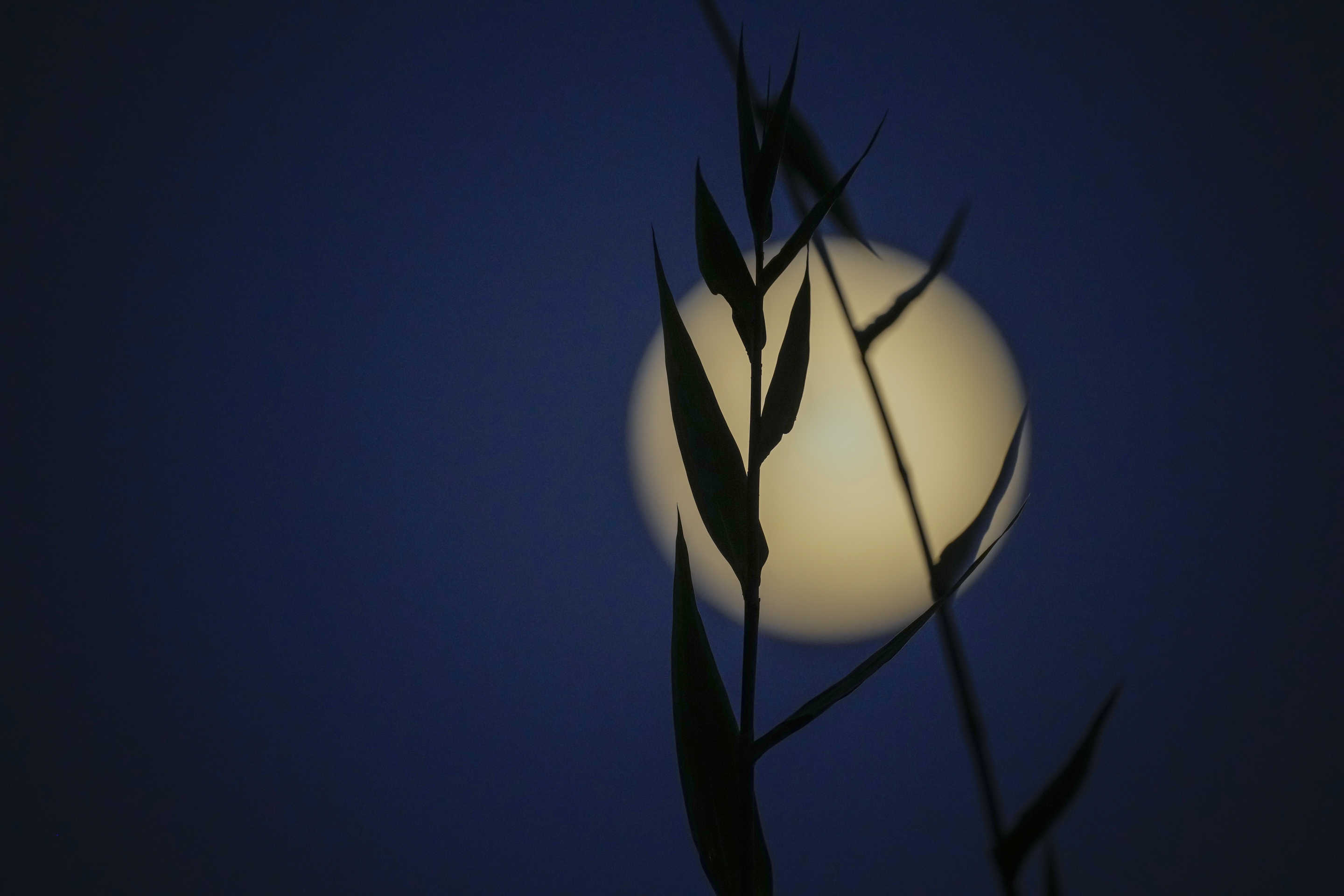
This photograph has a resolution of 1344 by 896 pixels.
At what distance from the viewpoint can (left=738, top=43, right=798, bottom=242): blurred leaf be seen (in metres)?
0.18

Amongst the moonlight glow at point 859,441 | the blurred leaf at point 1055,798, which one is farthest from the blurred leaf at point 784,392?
the moonlight glow at point 859,441

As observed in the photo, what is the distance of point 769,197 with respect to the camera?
7.1 inches

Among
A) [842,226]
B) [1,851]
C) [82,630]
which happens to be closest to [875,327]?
→ [842,226]

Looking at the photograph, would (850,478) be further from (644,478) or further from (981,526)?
(981,526)

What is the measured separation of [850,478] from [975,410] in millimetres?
213

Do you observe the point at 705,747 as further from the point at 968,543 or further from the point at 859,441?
the point at 859,441

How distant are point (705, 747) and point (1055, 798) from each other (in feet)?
0.29

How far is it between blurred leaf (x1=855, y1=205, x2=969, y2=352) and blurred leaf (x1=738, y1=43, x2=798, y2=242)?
0.05 metres

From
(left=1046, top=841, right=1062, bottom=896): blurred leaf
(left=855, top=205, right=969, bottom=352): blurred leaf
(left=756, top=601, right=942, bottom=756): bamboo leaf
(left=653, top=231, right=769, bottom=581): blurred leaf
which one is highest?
(left=855, top=205, right=969, bottom=352): blurred leaf

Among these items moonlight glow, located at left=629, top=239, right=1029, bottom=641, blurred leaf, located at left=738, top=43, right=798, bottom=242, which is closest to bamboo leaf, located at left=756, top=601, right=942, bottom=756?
blurred leaf, located at left=738, top=43, right=798, bottom=242

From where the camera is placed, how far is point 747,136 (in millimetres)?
187

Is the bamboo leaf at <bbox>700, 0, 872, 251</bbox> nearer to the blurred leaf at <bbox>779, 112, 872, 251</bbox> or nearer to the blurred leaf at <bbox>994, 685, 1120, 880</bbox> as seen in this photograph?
the blurred leaf at <bbox>779, 112, 872, 251</bbox>

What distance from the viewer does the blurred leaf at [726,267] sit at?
183mm

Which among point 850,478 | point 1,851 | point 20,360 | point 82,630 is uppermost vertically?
point 20,360
